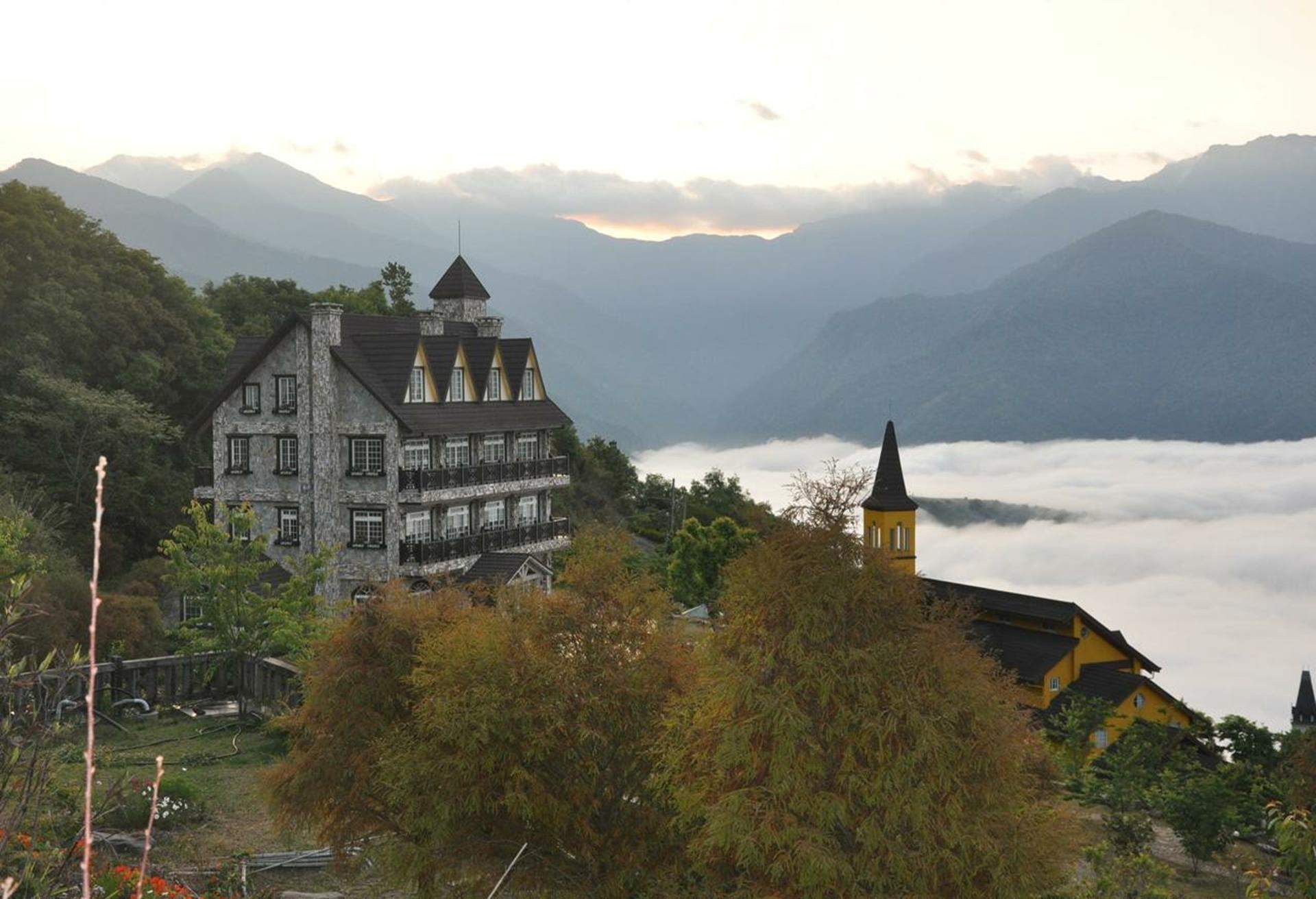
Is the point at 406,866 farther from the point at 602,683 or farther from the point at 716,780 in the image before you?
the point at 716,780

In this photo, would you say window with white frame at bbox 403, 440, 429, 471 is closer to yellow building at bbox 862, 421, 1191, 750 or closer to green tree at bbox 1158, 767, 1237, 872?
yellow building at bbox 862, 421, 1191, 750

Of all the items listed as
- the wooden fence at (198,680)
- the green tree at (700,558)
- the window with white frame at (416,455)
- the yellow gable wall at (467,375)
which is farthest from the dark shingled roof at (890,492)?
the wooden fence at (198,680)

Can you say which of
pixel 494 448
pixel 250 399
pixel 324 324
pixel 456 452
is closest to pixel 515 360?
pixel 494 448

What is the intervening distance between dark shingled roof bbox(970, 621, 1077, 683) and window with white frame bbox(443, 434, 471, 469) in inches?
810

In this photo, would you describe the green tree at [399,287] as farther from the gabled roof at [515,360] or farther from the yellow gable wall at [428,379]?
the yellow gable wall at [428,379]

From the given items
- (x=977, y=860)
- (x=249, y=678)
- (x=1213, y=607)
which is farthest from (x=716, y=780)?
(x=1213, y=607)

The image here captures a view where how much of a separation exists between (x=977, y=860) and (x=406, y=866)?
8572mm

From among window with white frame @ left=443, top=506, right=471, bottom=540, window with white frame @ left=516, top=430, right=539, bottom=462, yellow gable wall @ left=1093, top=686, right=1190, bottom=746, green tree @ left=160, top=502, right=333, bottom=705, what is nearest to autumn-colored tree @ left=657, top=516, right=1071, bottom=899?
green tree @ left=160, top=502, right=333, bottom=705

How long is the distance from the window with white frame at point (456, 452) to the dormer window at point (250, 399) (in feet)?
23.6

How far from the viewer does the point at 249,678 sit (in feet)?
98.9

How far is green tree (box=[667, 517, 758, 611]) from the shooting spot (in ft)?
182

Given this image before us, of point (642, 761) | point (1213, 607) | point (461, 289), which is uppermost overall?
point (461, 289)

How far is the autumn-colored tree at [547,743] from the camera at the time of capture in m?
15.5

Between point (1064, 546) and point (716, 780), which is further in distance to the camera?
point (1064, 546)
